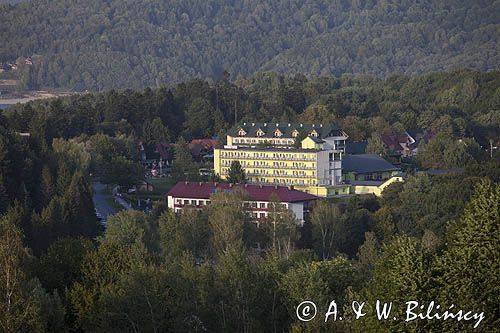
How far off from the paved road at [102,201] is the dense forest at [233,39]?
61.6m

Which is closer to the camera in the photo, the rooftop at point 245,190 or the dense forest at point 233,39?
the rooftop at point 245,190

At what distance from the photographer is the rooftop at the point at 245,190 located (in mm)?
34156

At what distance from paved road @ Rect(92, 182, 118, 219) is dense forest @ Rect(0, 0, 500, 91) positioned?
61.6 m

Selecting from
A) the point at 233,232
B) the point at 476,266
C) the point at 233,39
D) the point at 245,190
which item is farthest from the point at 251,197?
the point at 233,39

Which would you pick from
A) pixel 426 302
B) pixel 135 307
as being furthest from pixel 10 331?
pixel 426 302

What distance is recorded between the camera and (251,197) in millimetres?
34031

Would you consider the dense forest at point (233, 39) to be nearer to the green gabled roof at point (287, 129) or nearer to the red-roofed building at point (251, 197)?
the green gabled roof at point (287, 129)

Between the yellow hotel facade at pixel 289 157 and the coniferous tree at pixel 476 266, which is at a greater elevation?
the coniferous tree at pixel 476 266

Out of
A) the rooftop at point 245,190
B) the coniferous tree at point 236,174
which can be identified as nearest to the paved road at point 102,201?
the rooftop at point 245,190

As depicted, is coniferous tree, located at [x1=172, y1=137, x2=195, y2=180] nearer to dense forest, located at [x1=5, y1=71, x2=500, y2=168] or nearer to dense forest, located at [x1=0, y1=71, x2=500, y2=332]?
dense forest, located at [x1=0, y1=71, x2=500, y2=332]

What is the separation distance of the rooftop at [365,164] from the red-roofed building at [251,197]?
563 cm

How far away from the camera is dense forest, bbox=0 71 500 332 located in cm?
1352

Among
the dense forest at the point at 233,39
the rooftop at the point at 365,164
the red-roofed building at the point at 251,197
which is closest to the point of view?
the red-roofed building at the point at 251,197

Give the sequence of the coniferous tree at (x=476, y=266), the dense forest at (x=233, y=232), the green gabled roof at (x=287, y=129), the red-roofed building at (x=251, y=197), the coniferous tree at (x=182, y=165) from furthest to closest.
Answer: the green gabled roof at (x=287, y=129)
the coniferous tree at (x=182, y=165)
the red-roofed building at (x=251, y=197)
the dense forest at (x=233, y=232)
the coniferous tree at (x=476, y=266)
